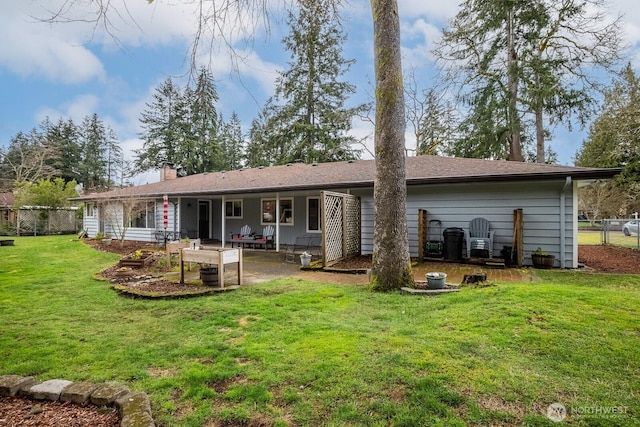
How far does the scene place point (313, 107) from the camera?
961 inches

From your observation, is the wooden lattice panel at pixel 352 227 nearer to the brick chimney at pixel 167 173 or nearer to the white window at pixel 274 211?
the white window at pixel 274 211

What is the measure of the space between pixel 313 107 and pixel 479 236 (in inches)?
726

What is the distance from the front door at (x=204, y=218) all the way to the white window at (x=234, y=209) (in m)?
1.66

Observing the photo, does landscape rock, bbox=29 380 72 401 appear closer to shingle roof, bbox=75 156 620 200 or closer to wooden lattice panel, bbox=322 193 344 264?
wooden lattice panel, bbox=322 193 344 264

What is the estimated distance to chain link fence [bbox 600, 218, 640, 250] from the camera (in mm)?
13250

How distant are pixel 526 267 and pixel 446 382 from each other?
677 cm

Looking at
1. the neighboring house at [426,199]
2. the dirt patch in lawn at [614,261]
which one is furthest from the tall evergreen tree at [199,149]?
the dirt patch in lawn at [614,261]

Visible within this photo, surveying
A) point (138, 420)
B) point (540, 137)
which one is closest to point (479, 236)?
point (138, 420)

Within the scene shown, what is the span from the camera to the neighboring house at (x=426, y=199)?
309 inches

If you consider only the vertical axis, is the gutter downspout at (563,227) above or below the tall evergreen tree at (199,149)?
below

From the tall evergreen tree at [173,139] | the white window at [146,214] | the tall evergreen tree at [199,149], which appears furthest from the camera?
the tall evergreen tree at [173,139]

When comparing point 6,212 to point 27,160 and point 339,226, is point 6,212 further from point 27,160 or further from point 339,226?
point 339,226

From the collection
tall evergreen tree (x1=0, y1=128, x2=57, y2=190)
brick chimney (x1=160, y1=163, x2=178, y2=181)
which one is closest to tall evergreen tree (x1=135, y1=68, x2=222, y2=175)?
tall evergreen tree (x1=0, y1=128, x2=57, y2=190)

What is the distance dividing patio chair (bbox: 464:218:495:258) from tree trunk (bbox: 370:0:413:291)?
12.1 ft
